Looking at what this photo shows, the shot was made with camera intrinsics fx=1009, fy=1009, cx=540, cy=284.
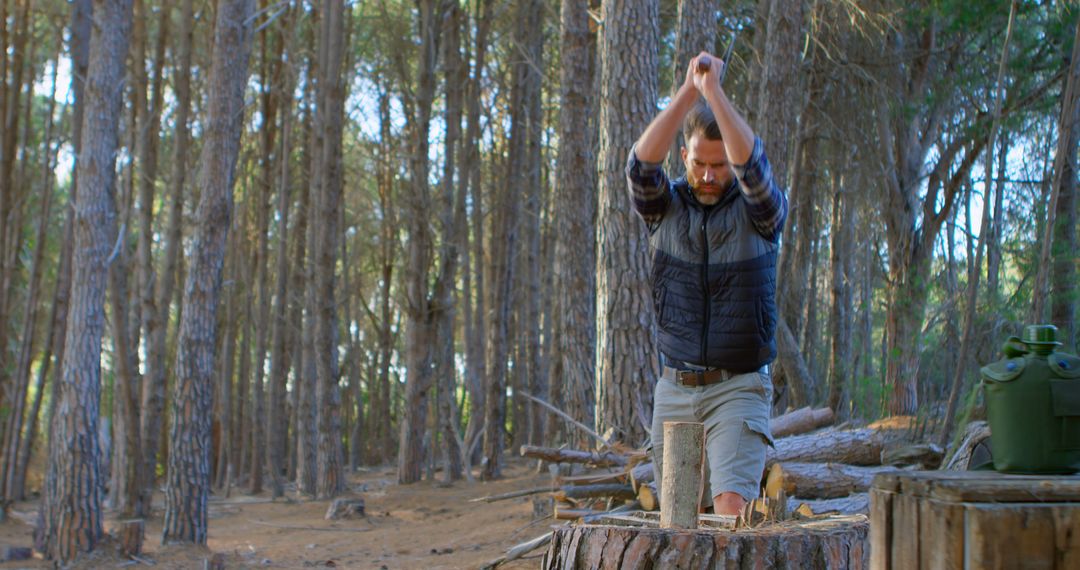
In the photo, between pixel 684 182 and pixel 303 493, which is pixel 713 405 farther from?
pixel 303 493

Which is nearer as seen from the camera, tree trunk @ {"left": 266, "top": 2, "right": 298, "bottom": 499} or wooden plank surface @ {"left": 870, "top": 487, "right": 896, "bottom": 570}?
wooden plank surface @ {"left": 870, "top": 487, "right": 896, "bottom": 570}

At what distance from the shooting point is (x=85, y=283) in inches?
376

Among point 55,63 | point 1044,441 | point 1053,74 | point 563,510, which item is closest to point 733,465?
point 1044,441

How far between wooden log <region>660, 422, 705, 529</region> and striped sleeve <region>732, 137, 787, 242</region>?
3.16 ft

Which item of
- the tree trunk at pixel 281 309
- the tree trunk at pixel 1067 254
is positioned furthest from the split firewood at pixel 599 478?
the tree trunk at pixel 281 309

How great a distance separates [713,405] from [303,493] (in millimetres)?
12855

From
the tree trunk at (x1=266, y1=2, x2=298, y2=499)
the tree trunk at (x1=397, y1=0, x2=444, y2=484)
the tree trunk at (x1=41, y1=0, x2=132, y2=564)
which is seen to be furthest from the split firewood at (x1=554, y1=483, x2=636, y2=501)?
the tree trunk at (x1=266, y1=2, x2=298, y2=499)

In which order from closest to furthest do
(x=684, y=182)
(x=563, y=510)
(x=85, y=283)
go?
(x=684, y=182) → (x=563, y=510) → (x=85, y=283)

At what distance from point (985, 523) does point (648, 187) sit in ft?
7.82

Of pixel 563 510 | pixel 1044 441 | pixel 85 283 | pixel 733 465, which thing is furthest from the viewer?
pixel 85 283

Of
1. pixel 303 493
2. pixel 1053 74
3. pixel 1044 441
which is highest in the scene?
pixel 1053 74

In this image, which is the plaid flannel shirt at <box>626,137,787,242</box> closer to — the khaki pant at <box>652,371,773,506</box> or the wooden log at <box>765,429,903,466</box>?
the khaki pant at <box>652,371,773,506</box>

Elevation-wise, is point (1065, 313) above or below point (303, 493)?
above

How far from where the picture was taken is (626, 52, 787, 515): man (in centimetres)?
370
